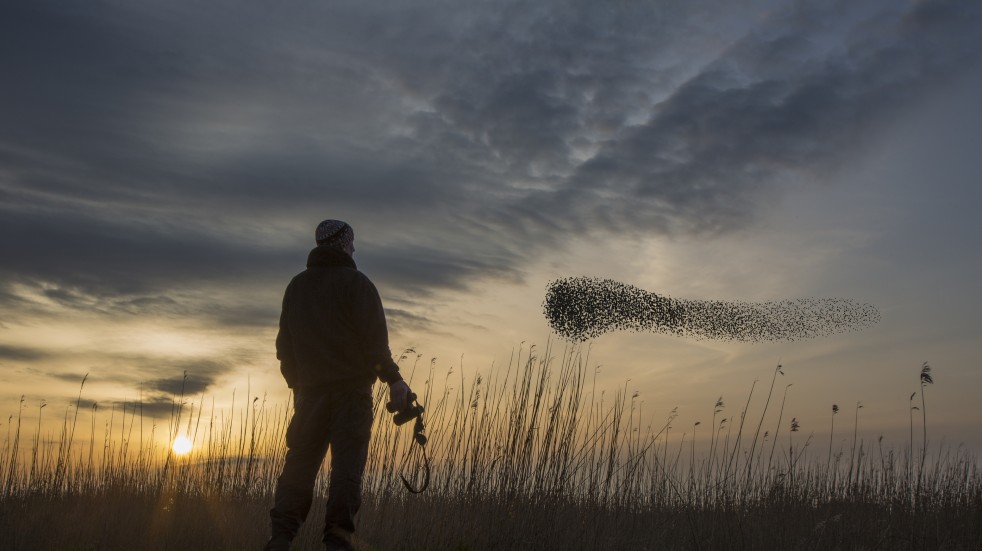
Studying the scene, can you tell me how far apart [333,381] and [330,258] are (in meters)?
0.80

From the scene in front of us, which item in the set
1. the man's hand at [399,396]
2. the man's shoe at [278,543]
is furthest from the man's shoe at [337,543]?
the man's hand at [399,396]

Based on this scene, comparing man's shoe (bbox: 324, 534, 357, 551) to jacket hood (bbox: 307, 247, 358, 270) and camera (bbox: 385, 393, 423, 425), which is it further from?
jacket hood (bbox: 307, 247, 358, 270)

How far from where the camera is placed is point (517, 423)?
7.40 m

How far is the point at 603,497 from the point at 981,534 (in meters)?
5.13

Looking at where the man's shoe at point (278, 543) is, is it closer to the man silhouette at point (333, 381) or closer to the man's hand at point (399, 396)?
the man silhouette at point (333, 381)

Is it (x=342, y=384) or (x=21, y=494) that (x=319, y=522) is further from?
(x=21, y=494)

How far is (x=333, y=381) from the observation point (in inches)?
188

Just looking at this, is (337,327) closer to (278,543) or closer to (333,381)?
(333,381)

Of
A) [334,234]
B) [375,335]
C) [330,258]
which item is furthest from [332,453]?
[334,234]

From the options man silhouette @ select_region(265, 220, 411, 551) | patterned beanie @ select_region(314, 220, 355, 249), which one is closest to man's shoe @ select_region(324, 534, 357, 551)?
man silhouette @ select_region(265, 220, 411, 551)

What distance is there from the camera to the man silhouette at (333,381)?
4.64 metres

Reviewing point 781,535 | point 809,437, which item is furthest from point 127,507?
point 809,437

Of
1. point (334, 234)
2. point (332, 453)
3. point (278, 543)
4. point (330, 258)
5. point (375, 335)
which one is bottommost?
point (278, 543)

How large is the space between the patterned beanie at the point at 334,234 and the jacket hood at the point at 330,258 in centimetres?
5
